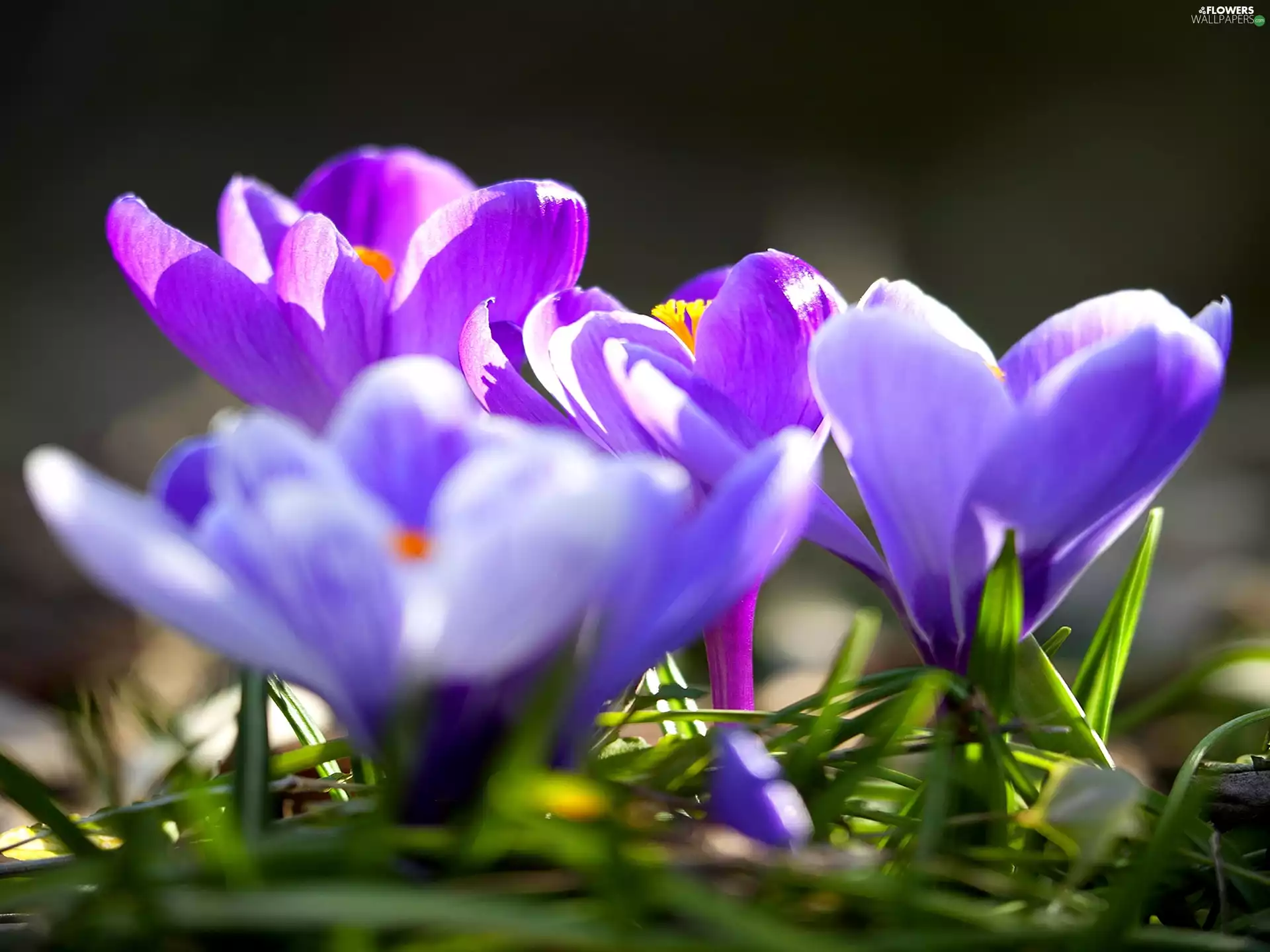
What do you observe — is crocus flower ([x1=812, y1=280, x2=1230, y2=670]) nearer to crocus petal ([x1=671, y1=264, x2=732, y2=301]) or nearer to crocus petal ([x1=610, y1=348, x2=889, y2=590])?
crocus petal ([x1=610, y1=348, x2=889, y2=590])

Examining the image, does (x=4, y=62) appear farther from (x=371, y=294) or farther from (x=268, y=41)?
(x=371, y=294)

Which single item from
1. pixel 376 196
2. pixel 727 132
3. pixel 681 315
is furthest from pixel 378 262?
pixel 727 132

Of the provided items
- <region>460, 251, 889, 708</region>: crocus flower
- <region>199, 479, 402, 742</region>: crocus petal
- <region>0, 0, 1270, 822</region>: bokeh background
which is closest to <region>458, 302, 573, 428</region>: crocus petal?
<region>460, 251, 889, 708</region>: crocus flower

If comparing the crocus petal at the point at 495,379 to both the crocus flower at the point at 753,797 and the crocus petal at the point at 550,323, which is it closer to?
the crocus petal at the point at 550,323

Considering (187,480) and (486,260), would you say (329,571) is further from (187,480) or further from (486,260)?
(486,260)

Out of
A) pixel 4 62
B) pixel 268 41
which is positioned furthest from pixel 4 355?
pixel 268 41

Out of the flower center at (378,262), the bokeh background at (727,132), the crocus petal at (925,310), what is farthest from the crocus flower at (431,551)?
the bokeh background at (727,132)
